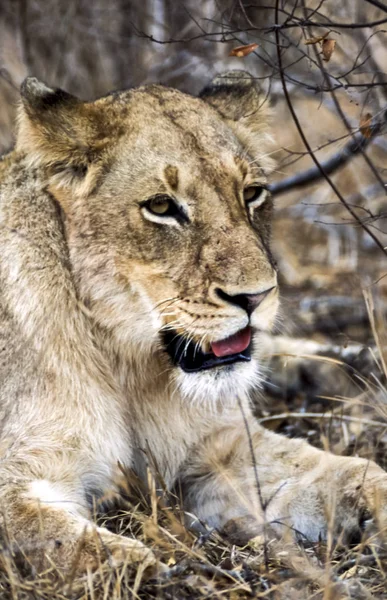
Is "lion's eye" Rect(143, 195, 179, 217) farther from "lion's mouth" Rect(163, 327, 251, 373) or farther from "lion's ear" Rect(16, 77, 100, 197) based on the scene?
"lion's mouth" Rect(163, 327, 251, 373)

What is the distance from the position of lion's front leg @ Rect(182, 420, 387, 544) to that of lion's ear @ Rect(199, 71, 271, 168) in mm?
1220

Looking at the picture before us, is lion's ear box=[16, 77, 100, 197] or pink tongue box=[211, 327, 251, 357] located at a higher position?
lion's ear box=[16, 77, 100, 197]

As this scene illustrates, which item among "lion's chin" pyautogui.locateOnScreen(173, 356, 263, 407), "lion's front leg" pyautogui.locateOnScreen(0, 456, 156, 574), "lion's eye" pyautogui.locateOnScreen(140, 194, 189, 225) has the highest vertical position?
"lion's eye" pyautogui.locateOnScreen(140, 194, 189, 225)

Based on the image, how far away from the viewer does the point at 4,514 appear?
120 inches

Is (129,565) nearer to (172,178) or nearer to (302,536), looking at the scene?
(302,536)

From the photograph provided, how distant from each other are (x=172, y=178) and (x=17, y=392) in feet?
3.21

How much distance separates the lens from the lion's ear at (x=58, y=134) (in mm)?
3486

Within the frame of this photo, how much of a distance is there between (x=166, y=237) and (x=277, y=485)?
1.14 metres

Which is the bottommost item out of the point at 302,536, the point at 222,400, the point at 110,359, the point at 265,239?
the point at 302,536

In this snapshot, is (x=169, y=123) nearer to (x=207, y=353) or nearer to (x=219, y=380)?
(x=207, y=353)

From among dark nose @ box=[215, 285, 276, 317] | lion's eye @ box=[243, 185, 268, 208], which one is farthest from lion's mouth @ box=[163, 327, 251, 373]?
lion's eye @ box=[243, 185, 268, 208]

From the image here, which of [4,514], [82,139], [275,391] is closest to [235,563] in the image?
[4,514]

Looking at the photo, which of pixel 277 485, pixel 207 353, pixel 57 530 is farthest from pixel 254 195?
pixel 57 530

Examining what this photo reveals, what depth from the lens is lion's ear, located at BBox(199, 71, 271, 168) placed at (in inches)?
157
